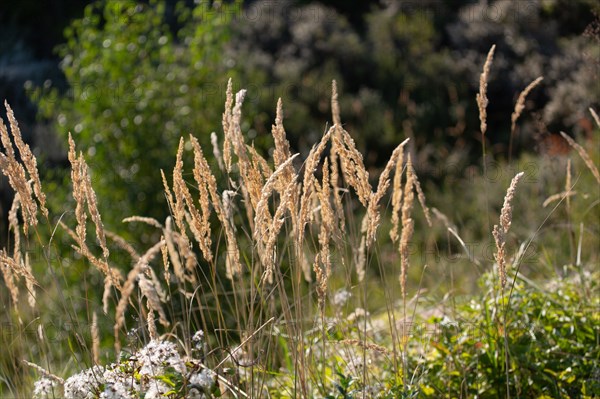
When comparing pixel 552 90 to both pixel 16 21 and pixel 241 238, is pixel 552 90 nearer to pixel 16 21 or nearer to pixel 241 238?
pixel 241 238

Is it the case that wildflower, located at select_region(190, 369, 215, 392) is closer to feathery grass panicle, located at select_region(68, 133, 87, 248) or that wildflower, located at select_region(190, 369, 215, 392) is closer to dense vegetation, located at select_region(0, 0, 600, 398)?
dense vegetation, located at select_region(0, 0, 600, 398)

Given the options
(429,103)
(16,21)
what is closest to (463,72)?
(429,103)

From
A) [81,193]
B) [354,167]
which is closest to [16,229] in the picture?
[81,193]

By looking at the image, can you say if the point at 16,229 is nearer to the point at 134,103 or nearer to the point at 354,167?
the point at 354,167

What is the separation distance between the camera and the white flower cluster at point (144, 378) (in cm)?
167

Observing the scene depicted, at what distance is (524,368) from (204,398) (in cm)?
116

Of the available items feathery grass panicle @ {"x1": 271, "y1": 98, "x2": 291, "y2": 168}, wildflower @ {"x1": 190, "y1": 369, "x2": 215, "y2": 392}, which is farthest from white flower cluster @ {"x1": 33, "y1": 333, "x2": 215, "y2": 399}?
feathery grass panicle @ {"x1": 271, "y1": 98, "x2": 291, "y2": 168}

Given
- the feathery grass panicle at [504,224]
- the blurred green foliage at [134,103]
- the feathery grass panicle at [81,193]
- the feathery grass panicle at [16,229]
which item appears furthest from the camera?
the blurred green foliage at [134,103]

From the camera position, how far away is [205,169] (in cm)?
184

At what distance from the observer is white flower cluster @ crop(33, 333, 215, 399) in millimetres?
1673

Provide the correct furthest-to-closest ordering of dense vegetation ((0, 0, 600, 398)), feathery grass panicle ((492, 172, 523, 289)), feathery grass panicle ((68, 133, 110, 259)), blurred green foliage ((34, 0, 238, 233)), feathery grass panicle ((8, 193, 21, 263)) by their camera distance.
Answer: blurred green foliage ((34, 0, 238, 233))
feathery grass panicle ((8, 193, 21, 263))
dense vegetation ((0, 0, 600, 398))
feathery grass panicle ((68, 133, 110, 259))
feathery grass panicle ((492, 172, 523, 289))

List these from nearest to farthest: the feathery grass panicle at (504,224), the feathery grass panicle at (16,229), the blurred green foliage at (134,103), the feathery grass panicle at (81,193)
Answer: the feathery grass panicle at (504,224), the feathery grass panicle at (81,193), the feathery grass panicle at (16,229), the blurred green foliage at (134,103)

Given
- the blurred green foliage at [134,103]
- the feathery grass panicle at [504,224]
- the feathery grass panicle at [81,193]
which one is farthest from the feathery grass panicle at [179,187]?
the blurred green foliage at [134,103]

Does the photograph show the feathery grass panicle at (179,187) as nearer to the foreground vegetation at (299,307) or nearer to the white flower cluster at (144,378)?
the foreground vegetation at (299,307)
